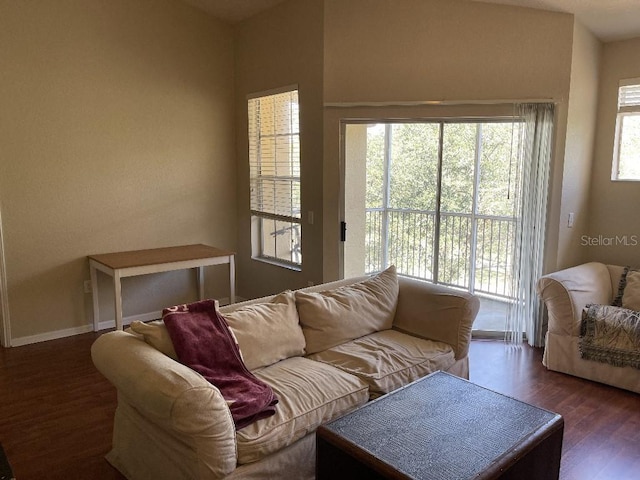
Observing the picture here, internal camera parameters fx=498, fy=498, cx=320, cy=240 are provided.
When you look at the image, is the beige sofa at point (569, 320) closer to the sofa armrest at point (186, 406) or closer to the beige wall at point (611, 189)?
the beige wall at point (611, 189)

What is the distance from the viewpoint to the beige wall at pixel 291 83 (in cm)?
427

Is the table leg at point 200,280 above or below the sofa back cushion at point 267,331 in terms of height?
below

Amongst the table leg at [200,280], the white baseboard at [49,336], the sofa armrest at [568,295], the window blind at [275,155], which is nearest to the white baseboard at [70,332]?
the white baseboard at [49,336]

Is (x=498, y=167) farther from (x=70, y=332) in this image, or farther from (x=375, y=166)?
(x=70, y=332)

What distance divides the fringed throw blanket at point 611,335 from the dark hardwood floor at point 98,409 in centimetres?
21

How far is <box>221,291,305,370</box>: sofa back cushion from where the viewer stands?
8.26 ft

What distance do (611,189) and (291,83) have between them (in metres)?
2.91

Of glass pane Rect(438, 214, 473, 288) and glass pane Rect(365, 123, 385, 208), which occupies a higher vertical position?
glass pane Rect(365, 123, 385, 208)

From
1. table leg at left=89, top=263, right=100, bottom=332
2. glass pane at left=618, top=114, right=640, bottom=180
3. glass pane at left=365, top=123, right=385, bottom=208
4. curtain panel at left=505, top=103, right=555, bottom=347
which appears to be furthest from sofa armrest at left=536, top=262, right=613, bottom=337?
table leg at left=89, top=263, right=100, bottom=332

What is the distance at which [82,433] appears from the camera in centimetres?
279

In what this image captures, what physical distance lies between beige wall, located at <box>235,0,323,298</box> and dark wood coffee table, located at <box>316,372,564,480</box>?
2.37 metres

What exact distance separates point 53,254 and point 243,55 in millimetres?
2588

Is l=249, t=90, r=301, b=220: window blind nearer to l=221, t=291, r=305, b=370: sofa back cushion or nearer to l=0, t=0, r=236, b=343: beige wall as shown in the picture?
l=0, t=0, r=236, b=343: beige wall

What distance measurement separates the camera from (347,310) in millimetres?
2990
